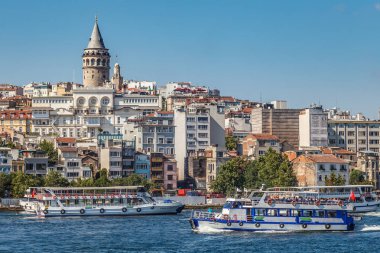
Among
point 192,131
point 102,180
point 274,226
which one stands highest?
point 192,131

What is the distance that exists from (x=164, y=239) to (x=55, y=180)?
127 ft

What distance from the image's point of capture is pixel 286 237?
203ft

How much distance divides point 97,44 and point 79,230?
3647 inches

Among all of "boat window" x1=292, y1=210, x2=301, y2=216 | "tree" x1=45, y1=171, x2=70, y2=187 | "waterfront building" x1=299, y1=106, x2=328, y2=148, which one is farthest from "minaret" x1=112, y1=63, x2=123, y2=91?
"boat window" x1=292, y1=210, x2=301, y2=216

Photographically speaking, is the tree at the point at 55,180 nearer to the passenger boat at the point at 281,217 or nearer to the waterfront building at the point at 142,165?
the waterfront building at the point at 142,165

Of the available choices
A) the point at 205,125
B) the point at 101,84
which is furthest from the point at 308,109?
the point at 101,84

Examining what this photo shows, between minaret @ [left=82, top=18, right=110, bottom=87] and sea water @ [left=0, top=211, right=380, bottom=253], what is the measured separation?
83.5 m

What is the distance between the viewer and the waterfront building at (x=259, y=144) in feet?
387

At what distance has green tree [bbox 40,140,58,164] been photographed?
10762 centimetres

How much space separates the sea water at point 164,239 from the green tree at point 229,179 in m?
28.3

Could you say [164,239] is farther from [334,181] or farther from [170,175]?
[170,175]

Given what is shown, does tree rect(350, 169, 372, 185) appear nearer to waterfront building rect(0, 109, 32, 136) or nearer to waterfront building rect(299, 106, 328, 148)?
waterfront building rect(299, 106, 328, 148)

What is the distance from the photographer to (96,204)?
86.2m

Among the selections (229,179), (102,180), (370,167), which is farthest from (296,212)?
(370,167)
